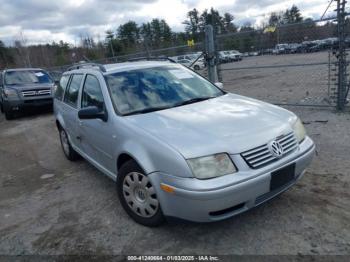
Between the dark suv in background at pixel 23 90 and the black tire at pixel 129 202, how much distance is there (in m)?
8.62

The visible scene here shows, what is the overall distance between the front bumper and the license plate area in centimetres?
4

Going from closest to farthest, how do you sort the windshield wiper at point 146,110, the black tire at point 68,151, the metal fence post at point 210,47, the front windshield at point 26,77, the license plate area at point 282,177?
the license plate area at point 282,177 → the windshield wiper at point 146,110 → the black tire at point 68,151 → the metal fence post at point 210,47 → the front windshield at point 26,77

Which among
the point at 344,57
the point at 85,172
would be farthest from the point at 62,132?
the point at 344,57

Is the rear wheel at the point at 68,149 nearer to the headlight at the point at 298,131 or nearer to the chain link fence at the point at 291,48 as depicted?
the headlight at the point at 298,131

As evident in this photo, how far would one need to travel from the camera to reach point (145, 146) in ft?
9.15

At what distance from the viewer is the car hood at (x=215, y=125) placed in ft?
8.45

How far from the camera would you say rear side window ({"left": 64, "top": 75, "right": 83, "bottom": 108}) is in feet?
14.8

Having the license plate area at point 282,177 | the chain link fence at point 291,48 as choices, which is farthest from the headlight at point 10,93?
the license plate area at point 282,177

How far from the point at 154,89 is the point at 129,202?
138 cm

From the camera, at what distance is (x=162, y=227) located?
305 centimetres

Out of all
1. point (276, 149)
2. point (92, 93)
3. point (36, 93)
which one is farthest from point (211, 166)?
point (36, 93)

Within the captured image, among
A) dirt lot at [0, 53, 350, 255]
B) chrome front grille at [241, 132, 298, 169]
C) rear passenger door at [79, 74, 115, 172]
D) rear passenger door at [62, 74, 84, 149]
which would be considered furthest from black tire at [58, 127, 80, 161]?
chrome front grille at [241, 132, 298, 169]

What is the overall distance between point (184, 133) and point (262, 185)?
82 centimetres

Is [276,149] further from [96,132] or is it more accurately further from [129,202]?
[96,132]
